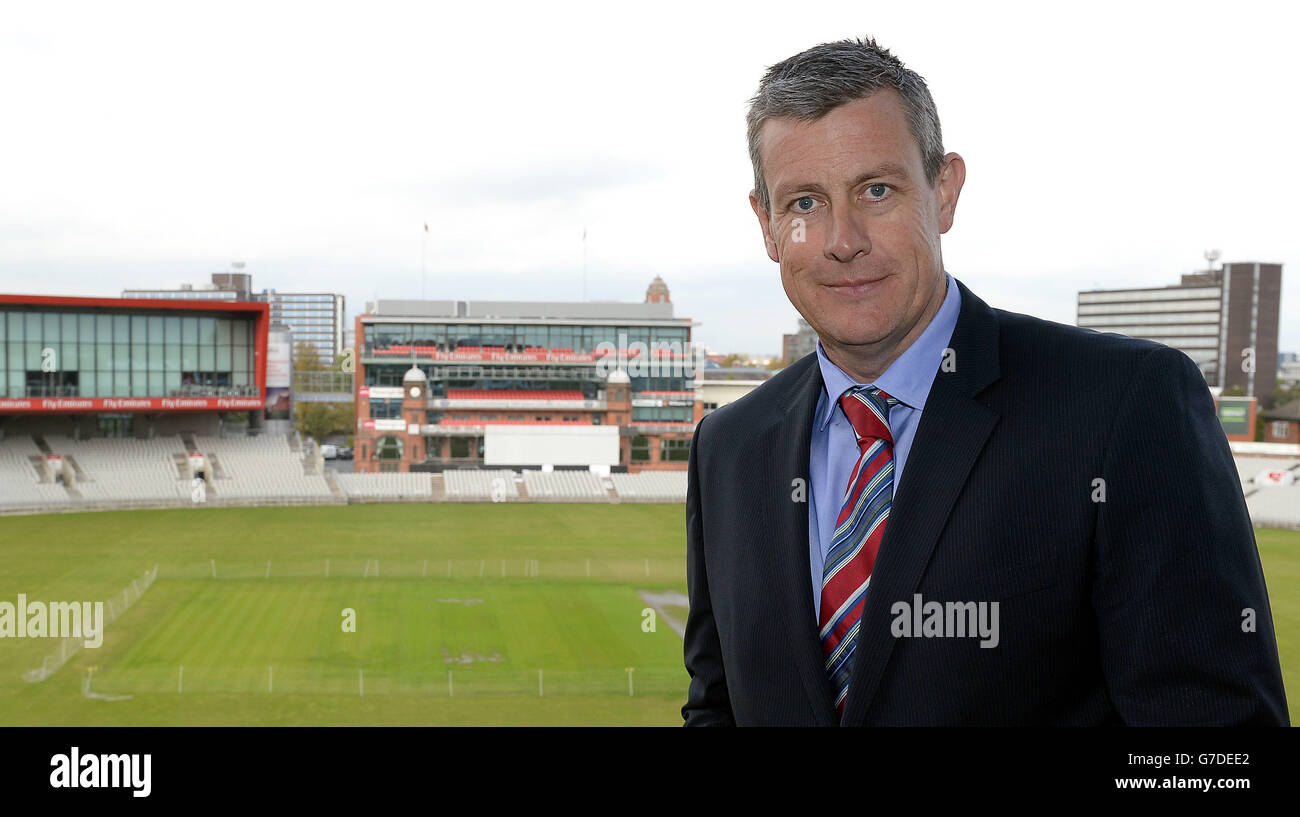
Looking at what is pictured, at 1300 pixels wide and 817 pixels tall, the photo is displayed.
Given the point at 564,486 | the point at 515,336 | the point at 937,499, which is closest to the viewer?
the point at 937,499

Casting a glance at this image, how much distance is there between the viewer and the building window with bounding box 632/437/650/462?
60.1 metres

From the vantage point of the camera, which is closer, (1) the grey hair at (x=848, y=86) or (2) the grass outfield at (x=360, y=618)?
(1) the grey hair at (x=848, y=86)

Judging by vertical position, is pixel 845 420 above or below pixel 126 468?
above

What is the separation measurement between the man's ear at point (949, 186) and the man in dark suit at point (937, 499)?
0.4 inches

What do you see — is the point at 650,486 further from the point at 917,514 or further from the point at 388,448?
the point at 917,514

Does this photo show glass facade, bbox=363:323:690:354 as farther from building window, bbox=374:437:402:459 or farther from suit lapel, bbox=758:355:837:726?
suit lapel, bbox=758:355:837:726

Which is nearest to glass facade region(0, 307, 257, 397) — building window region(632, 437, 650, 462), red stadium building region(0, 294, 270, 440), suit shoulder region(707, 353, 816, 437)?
red stadium building region(0, 294, 270, 440)

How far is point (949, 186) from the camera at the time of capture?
2.22 metres

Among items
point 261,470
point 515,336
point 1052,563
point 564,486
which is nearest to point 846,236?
point 1052,563

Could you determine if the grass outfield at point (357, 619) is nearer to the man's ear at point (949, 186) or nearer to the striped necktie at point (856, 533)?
the striped necktie at point (856, 533)

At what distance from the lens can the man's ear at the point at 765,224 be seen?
2.28 m

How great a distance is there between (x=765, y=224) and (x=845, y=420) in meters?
0.50

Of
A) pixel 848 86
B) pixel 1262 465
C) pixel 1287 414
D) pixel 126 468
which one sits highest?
pixel 848 86

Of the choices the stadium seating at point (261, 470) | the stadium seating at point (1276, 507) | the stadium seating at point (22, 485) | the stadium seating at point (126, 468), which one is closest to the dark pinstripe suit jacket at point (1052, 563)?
the stadium seating at point (1276, 507)
